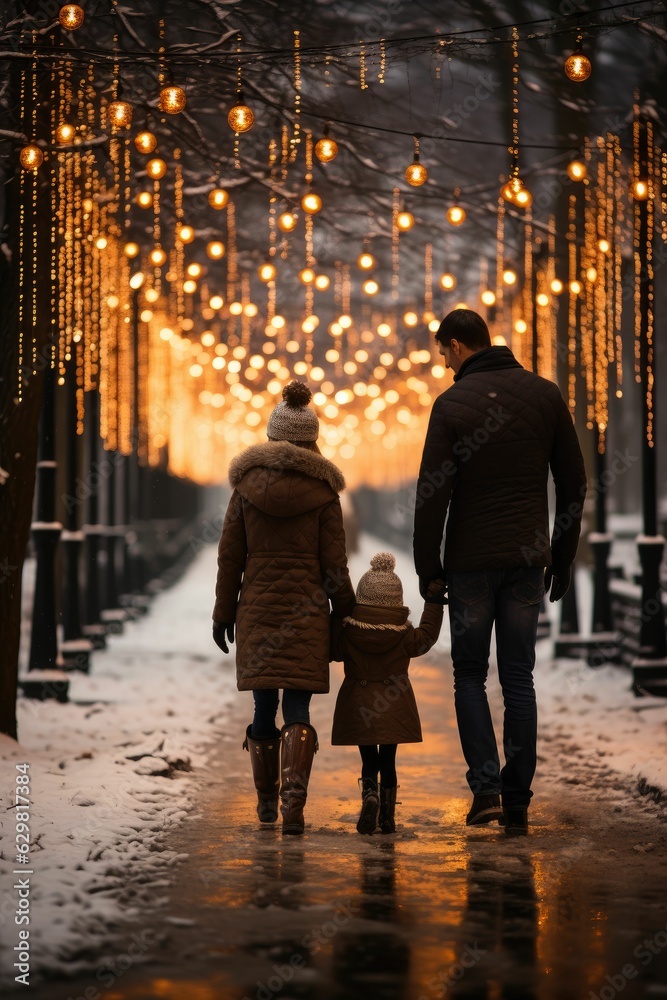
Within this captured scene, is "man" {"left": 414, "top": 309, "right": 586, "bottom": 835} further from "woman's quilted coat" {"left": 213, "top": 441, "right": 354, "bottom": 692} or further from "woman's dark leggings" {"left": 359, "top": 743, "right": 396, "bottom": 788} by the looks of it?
"woman's quilted coat" {"left": 213, "top": 441, "right": 354, "bottom": 692}

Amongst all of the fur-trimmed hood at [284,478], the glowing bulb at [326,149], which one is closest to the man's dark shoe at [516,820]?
the fur-trimmed hood at [284,478]

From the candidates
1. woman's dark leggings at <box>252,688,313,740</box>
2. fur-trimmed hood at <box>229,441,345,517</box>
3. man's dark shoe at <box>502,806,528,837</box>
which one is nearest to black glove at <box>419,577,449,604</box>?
fur-trimmed hood at <box>229,441,345,517</box>

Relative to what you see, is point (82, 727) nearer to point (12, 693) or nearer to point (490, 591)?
point (12, 693)

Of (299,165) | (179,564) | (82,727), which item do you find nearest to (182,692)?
(82,727)

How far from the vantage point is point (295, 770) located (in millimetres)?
7332

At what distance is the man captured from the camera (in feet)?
23.1

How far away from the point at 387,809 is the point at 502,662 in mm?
Result: 877

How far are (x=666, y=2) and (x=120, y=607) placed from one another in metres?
14.7

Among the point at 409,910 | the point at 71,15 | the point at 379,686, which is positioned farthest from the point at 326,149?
the point at 409,910

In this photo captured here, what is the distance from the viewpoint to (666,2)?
389 inches

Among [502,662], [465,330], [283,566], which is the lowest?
[502,662]

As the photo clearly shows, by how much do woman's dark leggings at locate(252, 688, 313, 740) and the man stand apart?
759 mm

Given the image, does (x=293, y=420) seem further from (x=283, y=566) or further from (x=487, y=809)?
(x=487, y=809)

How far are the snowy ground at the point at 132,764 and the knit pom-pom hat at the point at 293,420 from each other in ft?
6.39
